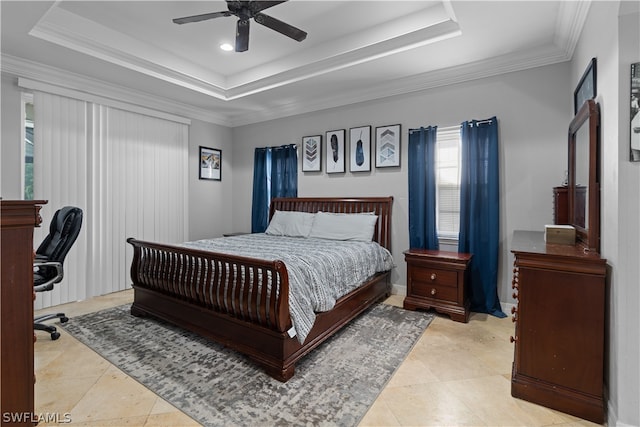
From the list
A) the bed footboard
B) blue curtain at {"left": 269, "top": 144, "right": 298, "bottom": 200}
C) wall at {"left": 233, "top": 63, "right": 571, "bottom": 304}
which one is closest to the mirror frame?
wall at {"left": 233, "top": 63, "right": 571, "bottom": 304}

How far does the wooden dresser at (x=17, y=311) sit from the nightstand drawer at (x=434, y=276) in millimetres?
3088

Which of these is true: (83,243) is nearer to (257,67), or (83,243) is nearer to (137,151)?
(137,151)

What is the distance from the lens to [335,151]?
176 inches

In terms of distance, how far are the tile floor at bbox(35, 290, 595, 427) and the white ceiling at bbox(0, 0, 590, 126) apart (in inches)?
107

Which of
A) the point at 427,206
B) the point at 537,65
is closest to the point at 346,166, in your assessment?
the point at 427,206

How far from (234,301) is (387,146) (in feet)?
8.94

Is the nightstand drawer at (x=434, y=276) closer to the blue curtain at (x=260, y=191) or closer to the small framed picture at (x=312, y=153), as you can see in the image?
the small framed picture at (x=312, y=153)

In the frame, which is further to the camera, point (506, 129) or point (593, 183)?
point (506, 129)

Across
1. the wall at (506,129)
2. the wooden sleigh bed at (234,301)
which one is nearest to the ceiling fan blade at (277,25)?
the wooden sleigh bed at (234,301)

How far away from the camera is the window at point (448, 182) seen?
3.67 meters

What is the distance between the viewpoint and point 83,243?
379cm

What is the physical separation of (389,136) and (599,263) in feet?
8.87

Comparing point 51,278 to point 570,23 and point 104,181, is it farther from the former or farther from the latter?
point 570,23

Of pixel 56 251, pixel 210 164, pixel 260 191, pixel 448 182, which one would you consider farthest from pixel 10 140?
pixel 448 182
